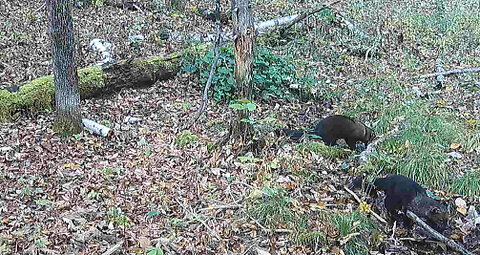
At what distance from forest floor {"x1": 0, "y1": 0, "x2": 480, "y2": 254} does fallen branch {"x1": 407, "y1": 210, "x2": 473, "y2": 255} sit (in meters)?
0.10

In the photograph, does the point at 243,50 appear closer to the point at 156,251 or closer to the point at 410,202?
the point at 410,202

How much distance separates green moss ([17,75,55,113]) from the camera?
21.5 feet

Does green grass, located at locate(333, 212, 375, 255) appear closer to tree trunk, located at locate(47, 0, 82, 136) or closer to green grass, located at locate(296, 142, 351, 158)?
green grass, located at locate(296, 142, 351, 158)

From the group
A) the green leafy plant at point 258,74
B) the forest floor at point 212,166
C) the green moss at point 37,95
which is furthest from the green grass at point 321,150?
the green moss at point 37,95

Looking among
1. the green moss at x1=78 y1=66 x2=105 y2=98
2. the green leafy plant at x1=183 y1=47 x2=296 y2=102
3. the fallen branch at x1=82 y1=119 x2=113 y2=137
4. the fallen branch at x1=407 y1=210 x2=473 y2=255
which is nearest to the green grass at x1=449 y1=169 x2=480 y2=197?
the fallen branch at x1=407 y1=210 x2=473 y2=255

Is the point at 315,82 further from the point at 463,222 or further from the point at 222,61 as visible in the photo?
the point at 463,222

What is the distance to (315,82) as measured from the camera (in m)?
8.20

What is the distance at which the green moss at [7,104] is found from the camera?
20.8 feet

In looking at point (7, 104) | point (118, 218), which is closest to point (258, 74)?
point (7, 104)

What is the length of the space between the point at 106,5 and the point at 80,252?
8.72 metres

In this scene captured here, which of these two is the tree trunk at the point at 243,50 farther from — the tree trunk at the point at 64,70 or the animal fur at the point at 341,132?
the tree trunk at the point at 64,70

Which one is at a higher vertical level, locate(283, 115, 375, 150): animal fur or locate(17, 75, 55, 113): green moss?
locate(17, 75, 55, 113): green moss

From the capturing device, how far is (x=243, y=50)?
5.43 meters

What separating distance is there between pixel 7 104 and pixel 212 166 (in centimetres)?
324
